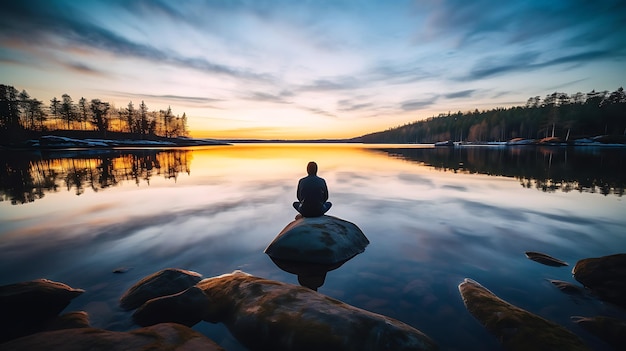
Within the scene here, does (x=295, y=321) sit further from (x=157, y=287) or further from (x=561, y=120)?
(x=561, y=120)

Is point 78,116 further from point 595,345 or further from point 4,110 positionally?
point 595,345

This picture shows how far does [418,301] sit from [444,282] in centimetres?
111

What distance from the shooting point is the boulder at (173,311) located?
429cm

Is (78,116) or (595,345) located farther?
(78,116)

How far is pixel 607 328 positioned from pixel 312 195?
6692 millimetres

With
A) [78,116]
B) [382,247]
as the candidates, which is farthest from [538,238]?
[78,116]

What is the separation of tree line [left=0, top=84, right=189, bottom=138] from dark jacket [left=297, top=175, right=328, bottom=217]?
90.2 meters

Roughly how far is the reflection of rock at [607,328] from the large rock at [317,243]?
4.52 m

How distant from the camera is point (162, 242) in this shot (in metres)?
8.05

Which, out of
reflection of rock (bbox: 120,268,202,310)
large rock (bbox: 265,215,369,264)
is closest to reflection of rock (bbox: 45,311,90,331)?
reflection of rock (bbox: 120,268,202,310)

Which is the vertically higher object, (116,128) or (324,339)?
(116,128)

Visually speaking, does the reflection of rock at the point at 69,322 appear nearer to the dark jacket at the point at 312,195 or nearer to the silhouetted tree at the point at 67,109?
→ the dark jacket at the point at 312,195

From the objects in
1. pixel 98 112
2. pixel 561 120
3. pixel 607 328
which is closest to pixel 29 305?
pixel 607 328

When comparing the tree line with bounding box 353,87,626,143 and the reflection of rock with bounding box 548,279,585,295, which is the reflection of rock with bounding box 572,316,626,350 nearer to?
the reflection of rock with bounding box 548,279,585,295
